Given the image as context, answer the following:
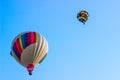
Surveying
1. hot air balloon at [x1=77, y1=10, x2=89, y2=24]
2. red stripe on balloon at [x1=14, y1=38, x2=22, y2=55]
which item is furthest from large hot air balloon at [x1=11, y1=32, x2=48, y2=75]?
hot air balloon at [x1=77, y1=10, x2=89, y2=24]

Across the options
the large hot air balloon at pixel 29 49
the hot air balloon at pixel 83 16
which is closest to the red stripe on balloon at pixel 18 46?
the large hot air balloon at pixel 29 49

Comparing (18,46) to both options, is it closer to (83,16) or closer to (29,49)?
(29,49)

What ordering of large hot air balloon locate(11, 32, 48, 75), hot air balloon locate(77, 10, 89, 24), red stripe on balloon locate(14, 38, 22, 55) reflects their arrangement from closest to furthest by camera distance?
large hot air balloon locate(11, 32, 48, 75)
red stripe on balloon locate(14, 38, 22, 55)
hot air balloon locate(77, 10, 89, 24)

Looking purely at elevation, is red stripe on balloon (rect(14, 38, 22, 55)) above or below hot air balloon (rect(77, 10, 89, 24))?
below

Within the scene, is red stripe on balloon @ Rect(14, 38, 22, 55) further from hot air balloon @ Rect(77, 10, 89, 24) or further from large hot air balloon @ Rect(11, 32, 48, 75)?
hot air balloon @ Rect(77, 10, 89, 24)

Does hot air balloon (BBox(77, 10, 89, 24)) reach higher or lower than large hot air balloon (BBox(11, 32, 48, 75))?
higher

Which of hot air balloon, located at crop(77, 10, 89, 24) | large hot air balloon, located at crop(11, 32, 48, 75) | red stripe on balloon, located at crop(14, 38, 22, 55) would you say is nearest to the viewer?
large hot air balloon, located at crop(11, 32, 48, 75)

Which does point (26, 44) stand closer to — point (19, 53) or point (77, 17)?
point (19, 53)

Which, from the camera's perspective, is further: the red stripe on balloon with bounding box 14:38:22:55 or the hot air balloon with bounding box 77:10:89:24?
the hot air balloon with bounding box 77:10:89:24

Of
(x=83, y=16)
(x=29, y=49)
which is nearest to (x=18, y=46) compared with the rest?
(x=29, y=49)

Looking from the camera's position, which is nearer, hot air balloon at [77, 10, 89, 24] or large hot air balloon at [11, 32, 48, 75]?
large hot air balloon at [11, 32, 48, 75]

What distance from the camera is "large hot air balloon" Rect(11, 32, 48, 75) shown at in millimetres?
71500

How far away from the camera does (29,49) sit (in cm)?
7181

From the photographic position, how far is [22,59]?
71500 millimetres
